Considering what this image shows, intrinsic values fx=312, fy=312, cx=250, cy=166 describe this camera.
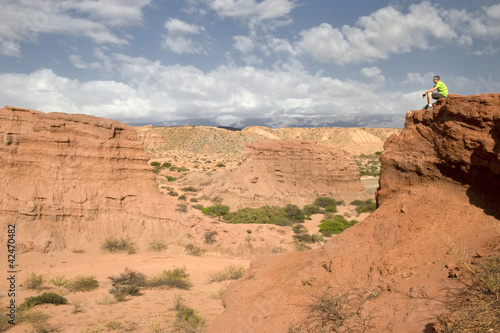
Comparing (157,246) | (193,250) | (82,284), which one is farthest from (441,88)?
(157,246)

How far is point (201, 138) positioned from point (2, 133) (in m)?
69.3

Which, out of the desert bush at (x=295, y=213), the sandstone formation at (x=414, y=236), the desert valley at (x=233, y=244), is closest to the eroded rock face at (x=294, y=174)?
the desert bush at (x=295, y=213)

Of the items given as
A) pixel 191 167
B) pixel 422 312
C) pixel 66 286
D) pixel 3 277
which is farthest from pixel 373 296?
pixel 191 167

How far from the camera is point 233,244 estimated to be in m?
A: 16.2

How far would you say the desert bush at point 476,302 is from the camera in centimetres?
305

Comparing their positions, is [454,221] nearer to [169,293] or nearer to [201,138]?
[169,293]

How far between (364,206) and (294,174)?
23.3 feet

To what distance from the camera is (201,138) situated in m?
82.9

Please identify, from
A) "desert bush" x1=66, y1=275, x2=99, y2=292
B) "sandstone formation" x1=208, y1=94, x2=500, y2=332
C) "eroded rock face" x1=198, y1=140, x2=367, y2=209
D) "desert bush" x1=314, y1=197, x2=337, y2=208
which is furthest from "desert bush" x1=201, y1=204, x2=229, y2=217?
"sandstone formation" x1=208, y1=94, x2=500, y2=332

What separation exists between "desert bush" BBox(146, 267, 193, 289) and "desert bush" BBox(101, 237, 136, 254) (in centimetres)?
354

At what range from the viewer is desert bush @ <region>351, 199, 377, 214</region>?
2753 centimetres

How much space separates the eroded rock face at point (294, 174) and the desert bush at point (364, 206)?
838 mm

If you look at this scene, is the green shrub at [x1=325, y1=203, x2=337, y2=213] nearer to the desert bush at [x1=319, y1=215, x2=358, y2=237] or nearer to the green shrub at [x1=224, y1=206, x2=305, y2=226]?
the green shrub at [x1=224, y1=206, x2=305, y2=226]

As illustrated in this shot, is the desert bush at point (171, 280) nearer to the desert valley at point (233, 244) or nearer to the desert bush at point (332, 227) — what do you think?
the desert valley at point (233, 244)
